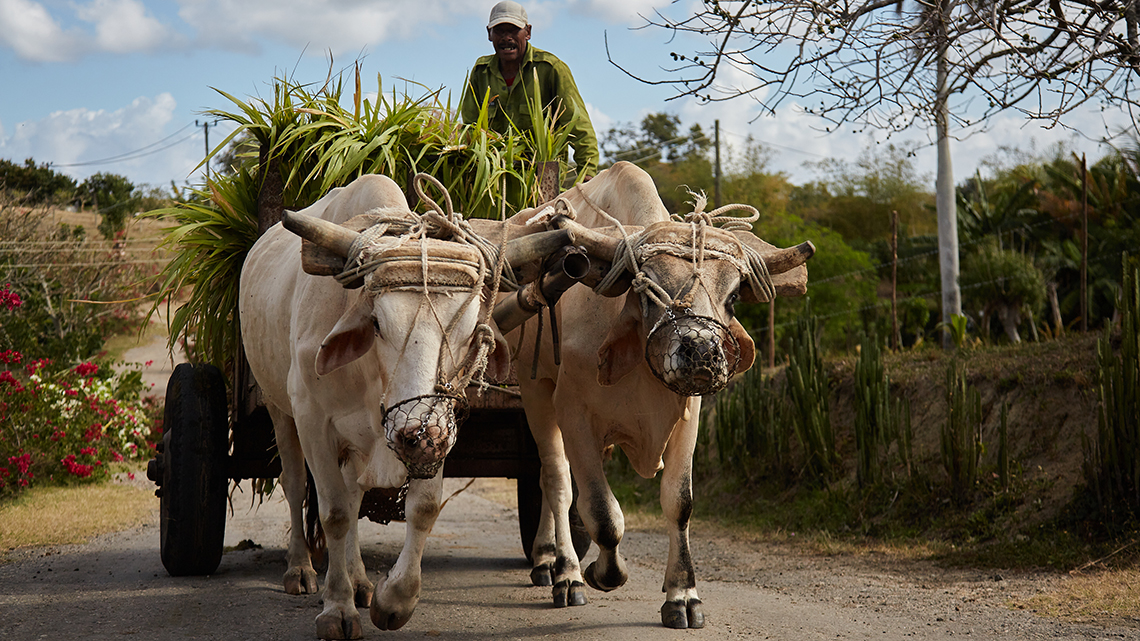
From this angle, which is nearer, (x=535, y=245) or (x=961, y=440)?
(x=535, y=245)

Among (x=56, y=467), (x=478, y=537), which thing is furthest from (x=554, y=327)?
(x=56, y=467)

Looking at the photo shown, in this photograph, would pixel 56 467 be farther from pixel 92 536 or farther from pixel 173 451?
pixel 173 451

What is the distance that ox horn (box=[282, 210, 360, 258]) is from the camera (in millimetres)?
3324

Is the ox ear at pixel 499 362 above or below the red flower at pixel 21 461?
above

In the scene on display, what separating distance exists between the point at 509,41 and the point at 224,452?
3.19 meters

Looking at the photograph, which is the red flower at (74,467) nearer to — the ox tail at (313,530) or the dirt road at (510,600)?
the dirt road at (510,600)

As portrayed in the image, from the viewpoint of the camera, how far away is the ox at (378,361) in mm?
3152

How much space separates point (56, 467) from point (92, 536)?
2.79 meters

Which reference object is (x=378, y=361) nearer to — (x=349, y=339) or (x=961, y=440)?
(x=349, y=339)

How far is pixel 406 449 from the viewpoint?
302 cm

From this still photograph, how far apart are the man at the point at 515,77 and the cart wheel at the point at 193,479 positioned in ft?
7.94

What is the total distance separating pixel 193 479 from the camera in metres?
5.06

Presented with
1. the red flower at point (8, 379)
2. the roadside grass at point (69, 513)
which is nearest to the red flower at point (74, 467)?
the roadside grass at point (69, 513)

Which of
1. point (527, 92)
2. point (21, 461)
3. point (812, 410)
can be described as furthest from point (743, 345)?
point (21, 461)
